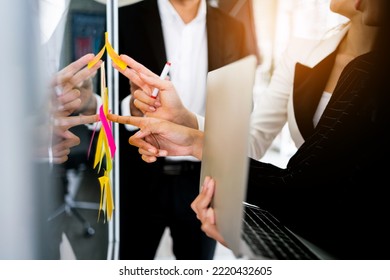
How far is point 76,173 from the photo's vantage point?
1141mm

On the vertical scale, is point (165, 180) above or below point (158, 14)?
below

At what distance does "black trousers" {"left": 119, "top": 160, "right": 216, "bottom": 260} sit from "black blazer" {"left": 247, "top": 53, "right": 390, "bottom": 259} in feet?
0.98

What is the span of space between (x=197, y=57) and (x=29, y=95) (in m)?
0.53

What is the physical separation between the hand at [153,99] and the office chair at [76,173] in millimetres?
187

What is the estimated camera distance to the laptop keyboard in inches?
40.5

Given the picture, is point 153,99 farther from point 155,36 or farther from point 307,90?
point 307,90

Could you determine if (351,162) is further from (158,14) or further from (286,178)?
(158,14)

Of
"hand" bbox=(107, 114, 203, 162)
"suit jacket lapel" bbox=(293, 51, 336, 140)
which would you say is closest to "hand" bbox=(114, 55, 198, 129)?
"hand" bbox=(107, 114, 203, 162)

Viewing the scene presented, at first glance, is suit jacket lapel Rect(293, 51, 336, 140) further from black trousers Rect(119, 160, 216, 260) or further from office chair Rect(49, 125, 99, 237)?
office chair Rect(49, 125, 99, 237)

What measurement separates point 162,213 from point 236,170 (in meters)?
0.36

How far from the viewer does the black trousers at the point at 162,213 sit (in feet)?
3.67

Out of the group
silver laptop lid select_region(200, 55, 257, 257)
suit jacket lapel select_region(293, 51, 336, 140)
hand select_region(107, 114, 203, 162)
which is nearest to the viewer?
silver laptop lid select_region(200, 55, 257, 257)

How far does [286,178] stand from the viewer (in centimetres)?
102

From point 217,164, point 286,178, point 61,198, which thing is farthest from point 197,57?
point 61,198
